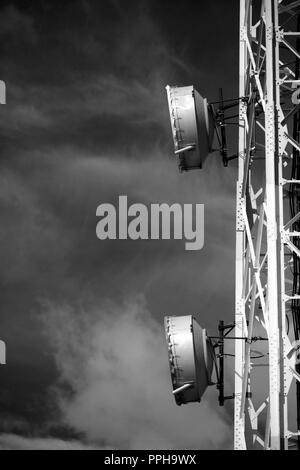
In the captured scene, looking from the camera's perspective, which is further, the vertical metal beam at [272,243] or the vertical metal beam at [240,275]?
the vertical metal beam at [240,275]

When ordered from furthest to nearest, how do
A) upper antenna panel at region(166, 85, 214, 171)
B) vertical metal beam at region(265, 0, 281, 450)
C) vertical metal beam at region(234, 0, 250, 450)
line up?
upper antenna panel at region(166, 85, 214, 171) → vertical metal beam at region(234, 0, 250, 450) → vertical metal beam at region(265, 0, 281, 450)

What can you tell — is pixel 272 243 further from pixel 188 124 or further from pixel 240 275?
pixel 188 124

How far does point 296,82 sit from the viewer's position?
18391 millimetres

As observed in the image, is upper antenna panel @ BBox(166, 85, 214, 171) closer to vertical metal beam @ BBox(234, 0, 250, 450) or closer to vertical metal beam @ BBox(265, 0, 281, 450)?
vertical metal beam @ BBox(234, 0, 250, 450)

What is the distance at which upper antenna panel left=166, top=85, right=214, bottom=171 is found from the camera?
1889 centimetres

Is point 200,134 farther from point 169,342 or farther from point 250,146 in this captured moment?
point 169,342

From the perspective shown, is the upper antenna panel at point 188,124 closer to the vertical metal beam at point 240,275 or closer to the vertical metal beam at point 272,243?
the vertical metal beam at point 240,275

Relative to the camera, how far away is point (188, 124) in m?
18.9

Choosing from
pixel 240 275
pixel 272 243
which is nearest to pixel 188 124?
pixel 240 275

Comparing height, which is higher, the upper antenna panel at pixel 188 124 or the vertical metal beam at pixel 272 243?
the upper antenna panel at pixel 188 124

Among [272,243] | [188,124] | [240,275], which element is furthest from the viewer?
[240,275]

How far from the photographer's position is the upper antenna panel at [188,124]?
18.9 metres
